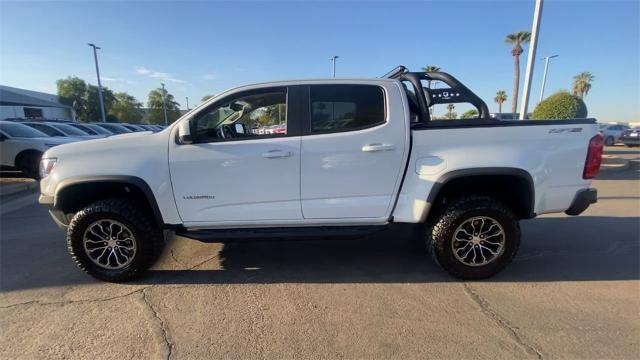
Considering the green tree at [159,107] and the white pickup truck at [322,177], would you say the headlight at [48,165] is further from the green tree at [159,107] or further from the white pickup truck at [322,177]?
the green tree at [159,107]

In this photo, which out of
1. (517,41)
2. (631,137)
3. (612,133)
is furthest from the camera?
(517,41)

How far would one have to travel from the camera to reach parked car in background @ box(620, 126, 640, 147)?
20.9 metres

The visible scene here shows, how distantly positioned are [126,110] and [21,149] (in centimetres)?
4903

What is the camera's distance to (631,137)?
21078mm

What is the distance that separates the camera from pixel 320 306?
2.91m

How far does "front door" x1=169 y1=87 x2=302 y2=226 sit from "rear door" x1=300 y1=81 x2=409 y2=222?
0.53 feet

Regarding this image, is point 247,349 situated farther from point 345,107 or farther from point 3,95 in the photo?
point 3,95

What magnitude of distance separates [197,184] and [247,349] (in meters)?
1.57

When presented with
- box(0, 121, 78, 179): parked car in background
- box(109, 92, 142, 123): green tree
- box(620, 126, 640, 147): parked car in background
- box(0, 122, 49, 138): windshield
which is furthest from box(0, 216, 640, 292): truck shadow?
box(109, 92, 142, 123): green tree

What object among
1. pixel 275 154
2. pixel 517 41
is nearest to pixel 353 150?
pixel 275 154

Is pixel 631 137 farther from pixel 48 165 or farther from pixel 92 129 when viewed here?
pixel 92 129

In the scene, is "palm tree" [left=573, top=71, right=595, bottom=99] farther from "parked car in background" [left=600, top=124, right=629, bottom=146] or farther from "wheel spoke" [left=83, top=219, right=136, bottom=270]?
"wheel spoke" [left=83, top=219, right=136, bottom=270]

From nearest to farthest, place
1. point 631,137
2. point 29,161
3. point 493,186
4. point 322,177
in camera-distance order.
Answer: point 322,177, point 493,186, point 29,161, point 631,137

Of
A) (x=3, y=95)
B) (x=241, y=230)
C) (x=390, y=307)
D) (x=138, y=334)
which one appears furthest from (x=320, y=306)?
(x=3, y=95)
